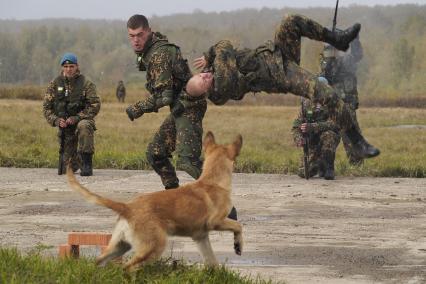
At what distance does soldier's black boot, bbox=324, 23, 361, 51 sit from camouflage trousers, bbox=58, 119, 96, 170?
6277mm

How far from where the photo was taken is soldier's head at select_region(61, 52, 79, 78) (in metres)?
14.4

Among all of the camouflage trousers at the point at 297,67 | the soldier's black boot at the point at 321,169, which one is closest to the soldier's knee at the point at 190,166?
the camouflage trousers at the point at 297,67

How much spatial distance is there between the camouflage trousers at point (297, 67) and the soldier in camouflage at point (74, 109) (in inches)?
247

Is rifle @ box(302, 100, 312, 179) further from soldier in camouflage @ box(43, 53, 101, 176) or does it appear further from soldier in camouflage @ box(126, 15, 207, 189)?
soldier in camouflage @ box(126, 15, 207, 189)

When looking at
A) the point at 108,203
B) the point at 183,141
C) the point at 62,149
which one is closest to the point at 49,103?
the point at 62,149

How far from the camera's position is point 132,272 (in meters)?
6.21

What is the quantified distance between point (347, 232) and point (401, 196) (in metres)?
3.00

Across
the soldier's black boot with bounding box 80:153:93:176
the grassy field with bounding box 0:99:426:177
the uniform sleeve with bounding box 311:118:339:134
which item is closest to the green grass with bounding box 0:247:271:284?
the uniform sleeve with bounding box 311:118:339:134

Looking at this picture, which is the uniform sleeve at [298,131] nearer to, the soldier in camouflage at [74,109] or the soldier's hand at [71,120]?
the soldier in camouflage at [74,109]

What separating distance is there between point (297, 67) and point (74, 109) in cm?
662

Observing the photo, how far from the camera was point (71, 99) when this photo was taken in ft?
47.6

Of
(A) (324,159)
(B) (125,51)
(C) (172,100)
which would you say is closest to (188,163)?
(C) (172,100)

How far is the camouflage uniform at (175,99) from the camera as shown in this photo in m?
8.40

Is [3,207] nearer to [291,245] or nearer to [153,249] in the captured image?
[291,245]
